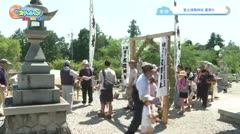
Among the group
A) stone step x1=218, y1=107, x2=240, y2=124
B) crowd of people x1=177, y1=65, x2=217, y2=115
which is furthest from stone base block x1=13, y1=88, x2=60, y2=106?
crowd of people x1=177, y1=65, x2=217, y2=115

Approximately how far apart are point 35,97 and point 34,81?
35cm

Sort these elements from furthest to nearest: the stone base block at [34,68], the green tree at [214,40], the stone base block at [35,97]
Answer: the green tree at [214,40] < the stone base block at [34,68] < the stone base block at [35,97]

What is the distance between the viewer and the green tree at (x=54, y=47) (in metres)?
63.8

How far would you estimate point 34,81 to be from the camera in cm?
680

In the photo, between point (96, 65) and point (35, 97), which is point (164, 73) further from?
point (96, 65)

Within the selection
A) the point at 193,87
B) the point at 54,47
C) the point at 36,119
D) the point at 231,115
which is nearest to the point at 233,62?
the point at 54,47

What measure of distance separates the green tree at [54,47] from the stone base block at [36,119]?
5608 cm

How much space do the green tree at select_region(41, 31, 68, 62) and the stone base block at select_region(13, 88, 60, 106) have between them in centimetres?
5579

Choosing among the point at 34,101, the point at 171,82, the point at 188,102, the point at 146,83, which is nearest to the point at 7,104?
the point at 34,101

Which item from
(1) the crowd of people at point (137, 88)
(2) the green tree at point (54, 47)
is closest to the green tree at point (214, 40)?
(2) the green tree at point (54, 47)

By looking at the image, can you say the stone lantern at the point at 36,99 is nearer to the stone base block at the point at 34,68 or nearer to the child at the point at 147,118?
the stone base block at the point at 34,68

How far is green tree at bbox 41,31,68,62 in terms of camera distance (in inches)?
2513

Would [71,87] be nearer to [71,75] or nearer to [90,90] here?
[71,75]

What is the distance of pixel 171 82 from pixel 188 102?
2.99 meters
